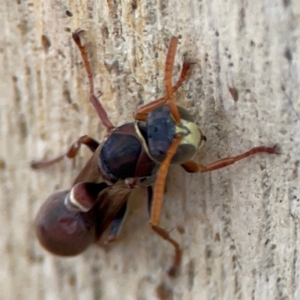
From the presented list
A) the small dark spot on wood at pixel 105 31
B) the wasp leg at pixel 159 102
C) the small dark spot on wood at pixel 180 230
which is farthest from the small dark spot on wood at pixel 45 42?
the small dark spot on wood at pixel 180 230

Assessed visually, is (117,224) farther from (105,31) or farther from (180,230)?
(105,31)

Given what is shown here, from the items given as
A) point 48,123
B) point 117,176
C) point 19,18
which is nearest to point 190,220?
point 117,176

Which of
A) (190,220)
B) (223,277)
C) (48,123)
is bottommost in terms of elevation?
(223,277)

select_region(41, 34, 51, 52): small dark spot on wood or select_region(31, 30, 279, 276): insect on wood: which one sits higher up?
select_region(41, 34, 51, 52): small dark spot on wood

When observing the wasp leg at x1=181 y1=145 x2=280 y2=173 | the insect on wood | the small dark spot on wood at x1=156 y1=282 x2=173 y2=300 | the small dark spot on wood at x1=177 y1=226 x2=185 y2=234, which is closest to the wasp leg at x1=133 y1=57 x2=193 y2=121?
the insect on wood

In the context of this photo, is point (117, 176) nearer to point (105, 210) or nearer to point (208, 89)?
point (105, 210)

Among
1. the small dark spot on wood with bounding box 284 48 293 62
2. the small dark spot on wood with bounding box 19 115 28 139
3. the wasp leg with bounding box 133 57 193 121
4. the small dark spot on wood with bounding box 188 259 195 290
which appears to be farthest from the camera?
the small dark spot on wood with bounding box 19 115 28 139

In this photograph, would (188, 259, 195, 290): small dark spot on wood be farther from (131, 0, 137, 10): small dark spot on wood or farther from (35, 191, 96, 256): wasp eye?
(131, 0, 137, 10): small dark spot on wood

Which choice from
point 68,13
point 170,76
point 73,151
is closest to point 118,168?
point 73,151
